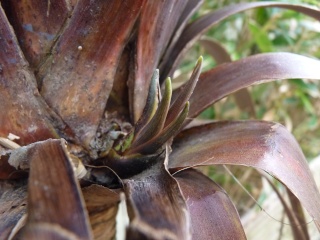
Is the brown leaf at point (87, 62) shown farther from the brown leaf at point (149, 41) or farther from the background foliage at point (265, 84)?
the background foliage at point (265, 84)

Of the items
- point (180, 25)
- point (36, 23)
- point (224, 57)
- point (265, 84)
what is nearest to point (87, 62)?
point (36, 23)

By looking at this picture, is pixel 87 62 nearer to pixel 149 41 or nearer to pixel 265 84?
pixel 149 41

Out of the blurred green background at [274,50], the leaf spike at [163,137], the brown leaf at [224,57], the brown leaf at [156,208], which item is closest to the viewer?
the brown leaf at [156,208]

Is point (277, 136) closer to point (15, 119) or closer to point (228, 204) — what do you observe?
point (228, 204)

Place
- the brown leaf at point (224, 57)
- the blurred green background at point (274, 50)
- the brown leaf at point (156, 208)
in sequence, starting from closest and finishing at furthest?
1. the brown leaf at point (156, 208)
2. the brown leaf at point (224, 57)
3. the blurred green background at point (274, 50)

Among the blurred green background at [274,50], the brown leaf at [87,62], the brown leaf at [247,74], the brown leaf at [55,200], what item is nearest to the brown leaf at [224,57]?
the blurred green background at [274,50]

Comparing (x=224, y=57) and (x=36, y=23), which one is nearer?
(x=36, y=23)

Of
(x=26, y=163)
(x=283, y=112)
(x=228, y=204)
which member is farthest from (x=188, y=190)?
(x=283, y=112)

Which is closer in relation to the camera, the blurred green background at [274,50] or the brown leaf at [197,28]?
the brown leaf at [197,28]
